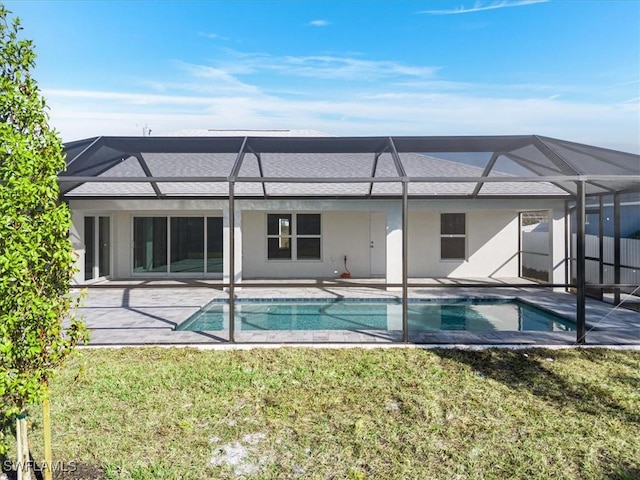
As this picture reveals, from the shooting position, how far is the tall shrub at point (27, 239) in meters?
2.77

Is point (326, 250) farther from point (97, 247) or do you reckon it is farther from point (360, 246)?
point (97, 247)

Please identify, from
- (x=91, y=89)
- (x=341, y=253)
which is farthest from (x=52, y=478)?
(x=91, y=89)

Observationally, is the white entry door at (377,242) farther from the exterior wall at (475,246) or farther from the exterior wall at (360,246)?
the exterior wall at (475,246)

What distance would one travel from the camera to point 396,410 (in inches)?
180

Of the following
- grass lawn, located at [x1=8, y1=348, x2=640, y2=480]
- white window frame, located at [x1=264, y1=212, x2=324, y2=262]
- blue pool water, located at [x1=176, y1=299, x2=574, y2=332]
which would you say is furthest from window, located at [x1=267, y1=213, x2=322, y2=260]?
grass lawn, located at [x1=8, y1=348, x2=640, y2=480]

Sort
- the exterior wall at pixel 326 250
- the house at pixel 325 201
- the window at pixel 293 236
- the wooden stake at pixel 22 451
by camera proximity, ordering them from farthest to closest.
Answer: the window at pixel 293 236, the exterior wall at pixel 326 250, the house at pixel 325 201, the wooden stake at pixel 22 451

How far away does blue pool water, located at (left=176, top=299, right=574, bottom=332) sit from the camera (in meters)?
8.73

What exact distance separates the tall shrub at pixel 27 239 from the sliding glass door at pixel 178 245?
40.2 ft

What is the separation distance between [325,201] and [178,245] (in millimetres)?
6056

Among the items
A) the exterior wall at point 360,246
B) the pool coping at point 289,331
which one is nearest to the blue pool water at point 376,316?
the pool coping at point 289,331

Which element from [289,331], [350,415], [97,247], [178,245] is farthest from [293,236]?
[350,415]

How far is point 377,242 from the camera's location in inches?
606

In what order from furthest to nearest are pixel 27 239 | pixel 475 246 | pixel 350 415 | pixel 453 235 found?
pixel 453 235, pixel 475 246, pixel 350 415, pixel 27 239

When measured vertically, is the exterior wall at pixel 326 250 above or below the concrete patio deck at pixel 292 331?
above
